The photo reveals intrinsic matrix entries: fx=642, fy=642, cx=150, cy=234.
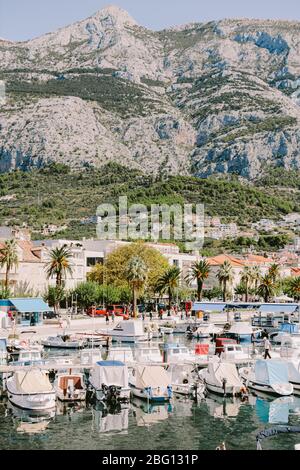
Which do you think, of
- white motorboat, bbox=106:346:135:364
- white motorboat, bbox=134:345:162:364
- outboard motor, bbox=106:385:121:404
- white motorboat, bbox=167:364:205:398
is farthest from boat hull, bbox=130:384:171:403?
white motorboat, bbox=134:345:162:364

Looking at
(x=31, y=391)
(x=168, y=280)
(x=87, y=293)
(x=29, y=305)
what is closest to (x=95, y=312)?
(x=87, y=293)

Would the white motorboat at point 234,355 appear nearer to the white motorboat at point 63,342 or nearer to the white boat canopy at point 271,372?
the white boat canopy at point 271,372

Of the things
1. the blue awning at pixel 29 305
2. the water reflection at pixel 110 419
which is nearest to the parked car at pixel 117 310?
the blue awning at pixel 29 305

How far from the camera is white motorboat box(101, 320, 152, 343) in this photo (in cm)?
5991

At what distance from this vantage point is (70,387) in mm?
35031

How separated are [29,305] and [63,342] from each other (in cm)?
1514

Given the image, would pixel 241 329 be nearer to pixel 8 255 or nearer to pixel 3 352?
pixel 3 352

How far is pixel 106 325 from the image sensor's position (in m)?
72.2

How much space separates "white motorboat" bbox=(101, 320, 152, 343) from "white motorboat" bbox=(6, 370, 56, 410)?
26.4 m

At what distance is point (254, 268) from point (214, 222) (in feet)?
213

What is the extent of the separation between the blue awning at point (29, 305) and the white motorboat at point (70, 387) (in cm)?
3267

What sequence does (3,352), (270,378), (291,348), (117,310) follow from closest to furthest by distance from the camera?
1. (270,378)
2. (3,352)
3. (291,348)
4. (117,310)

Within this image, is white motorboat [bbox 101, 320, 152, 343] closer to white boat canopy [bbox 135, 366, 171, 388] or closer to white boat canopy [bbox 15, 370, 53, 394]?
white boat canopy [bbox 135, 366, 171, 388]

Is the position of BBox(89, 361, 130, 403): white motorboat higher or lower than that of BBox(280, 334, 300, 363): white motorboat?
lower
